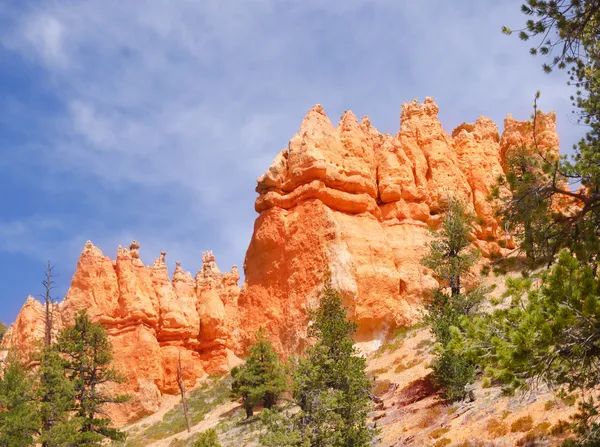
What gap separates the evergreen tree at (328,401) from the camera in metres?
18.3

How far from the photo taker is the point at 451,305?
2661 cm

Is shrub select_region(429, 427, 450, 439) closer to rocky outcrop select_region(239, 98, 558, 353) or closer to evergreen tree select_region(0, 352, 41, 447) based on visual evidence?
evergreen tree select_region(0, 352, 41, 447)

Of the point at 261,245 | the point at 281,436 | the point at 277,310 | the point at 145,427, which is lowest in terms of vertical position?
the point at 281,436

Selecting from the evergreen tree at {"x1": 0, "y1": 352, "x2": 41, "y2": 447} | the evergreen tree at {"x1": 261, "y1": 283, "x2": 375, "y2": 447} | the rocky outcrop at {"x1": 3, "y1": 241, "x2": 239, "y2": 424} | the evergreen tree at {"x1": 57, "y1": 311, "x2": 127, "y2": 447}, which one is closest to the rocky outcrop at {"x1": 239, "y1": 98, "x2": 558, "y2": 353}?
the rocky outcrop at {"x1": 3, "y1": 241, "x2": 239, "y2": 424}

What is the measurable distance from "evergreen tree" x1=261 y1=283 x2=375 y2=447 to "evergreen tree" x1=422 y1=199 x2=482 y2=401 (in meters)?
3.59

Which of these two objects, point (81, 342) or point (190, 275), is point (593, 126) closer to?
point (81, 342)

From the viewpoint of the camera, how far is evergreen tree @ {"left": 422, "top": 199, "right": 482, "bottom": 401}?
23.4 m

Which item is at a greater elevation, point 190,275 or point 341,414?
point 190,275

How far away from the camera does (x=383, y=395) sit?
28906 mm

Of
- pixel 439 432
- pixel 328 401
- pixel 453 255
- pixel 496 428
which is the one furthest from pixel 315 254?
pixel 496 428

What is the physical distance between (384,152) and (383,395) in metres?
25.7

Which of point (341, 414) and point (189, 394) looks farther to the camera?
point (189, 394)

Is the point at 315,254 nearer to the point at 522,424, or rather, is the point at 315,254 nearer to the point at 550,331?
the point at 522,424

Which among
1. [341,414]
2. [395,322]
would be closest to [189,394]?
[395,322]
